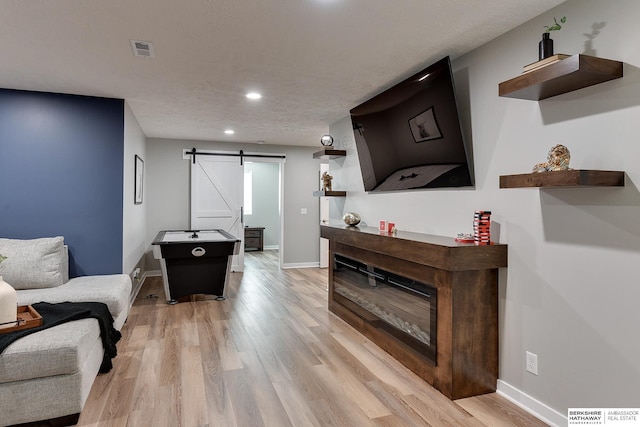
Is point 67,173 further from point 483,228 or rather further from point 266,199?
point 266,199

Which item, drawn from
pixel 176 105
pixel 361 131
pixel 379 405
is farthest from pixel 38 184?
pixel 379 405

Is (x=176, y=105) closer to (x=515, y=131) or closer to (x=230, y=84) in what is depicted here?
(x=230, y=84)

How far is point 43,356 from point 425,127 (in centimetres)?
288

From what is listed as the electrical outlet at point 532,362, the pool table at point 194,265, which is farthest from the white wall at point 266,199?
the electrical outlet at point 532,362

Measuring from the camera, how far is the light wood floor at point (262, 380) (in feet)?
7.39

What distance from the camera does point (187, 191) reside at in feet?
22.2

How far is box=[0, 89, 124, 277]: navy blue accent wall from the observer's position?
3686 mm

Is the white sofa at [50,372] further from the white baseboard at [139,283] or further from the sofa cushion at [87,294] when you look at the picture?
the white baseboard at [139,283]

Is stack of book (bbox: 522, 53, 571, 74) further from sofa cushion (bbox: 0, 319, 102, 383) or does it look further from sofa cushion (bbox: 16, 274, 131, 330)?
sofa cushion (bbox: 16, 274, 131, 330)

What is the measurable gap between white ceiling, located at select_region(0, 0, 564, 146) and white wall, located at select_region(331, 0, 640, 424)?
0.32 metres

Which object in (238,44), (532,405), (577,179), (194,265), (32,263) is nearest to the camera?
(577,179)

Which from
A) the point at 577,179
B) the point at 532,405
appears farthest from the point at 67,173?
the point at 532,405

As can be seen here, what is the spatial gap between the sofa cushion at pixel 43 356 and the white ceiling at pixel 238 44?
184 cm

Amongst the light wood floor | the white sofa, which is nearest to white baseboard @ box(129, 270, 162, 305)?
the light wood floor
